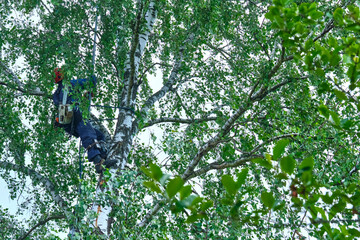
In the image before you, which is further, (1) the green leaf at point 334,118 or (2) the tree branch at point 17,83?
(2) the tree branch at point 17,83

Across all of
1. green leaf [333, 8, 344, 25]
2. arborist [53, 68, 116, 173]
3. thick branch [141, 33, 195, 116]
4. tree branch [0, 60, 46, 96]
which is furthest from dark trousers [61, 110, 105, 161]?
green leaf [333, 8, 344, 25]

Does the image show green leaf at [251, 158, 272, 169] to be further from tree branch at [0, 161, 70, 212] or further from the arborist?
tree branch at [0, 161, 70, 212]

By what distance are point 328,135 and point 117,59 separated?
2.88m

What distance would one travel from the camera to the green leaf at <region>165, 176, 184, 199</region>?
1.28 meters

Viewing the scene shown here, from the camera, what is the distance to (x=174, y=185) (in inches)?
50.6

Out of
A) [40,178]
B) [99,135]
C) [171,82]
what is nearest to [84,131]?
[99,135]

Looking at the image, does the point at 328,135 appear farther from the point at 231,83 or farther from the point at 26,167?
the point at 26,167

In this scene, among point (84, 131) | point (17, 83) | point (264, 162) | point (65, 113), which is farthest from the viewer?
point (17, 83)

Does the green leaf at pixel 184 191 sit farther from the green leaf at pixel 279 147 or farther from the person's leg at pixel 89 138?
the person's leg at pixel 89 138

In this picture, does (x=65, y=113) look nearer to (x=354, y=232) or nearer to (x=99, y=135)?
(x=99, y=135)

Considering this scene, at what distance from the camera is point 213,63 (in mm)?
7973

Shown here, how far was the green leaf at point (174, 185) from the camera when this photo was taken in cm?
128

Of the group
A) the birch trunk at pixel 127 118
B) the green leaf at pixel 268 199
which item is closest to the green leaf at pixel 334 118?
the green leaf at pixel 268 199

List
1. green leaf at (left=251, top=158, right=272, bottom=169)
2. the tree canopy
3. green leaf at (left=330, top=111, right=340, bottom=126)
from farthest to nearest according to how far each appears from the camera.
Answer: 1. the tree canopy
2. green leaf at (left=330, top=111, right=340, bottom=126)
3. green leaf at (left=251, top=158, right=272, bottom=169)
